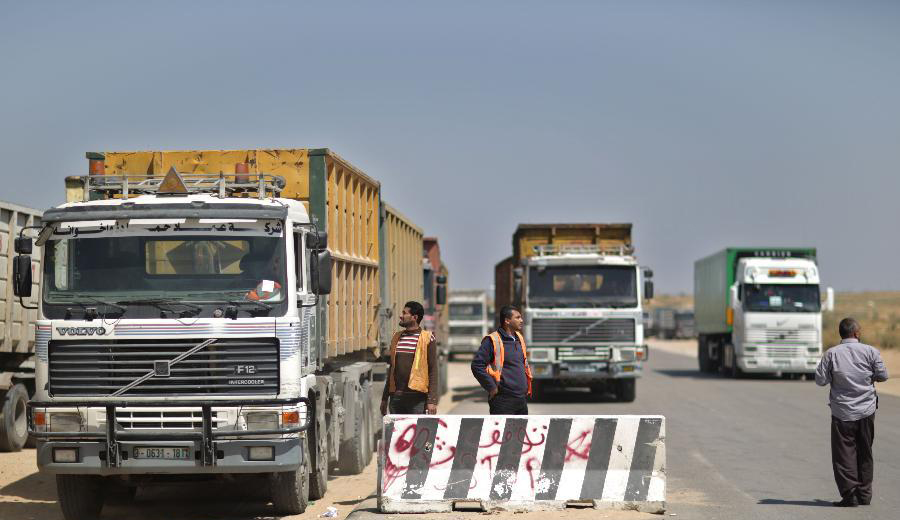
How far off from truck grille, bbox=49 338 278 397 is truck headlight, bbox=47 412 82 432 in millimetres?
178

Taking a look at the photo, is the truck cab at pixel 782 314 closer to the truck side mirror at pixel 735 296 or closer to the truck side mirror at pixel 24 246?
the truck side mirror at pixel 735 296

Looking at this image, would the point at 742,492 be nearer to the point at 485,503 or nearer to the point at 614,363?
the point at 485,503

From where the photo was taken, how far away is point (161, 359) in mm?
10156

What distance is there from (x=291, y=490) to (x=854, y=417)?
5.24 metres

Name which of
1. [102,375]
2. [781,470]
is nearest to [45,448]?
[102,375]

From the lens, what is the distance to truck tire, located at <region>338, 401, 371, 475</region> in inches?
566

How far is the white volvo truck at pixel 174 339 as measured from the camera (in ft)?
33.3

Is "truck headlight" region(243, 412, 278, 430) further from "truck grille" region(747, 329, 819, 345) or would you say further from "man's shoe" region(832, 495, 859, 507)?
"truck grille" region(747, 329, 819, 345)

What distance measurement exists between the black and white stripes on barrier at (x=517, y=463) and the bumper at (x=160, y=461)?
3.71ft

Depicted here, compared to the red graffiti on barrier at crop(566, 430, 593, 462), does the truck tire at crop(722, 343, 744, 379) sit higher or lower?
lower

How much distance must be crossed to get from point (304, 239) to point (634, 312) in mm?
14432

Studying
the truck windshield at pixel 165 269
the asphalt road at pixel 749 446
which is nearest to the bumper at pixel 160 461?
the truck windshield at pixel 165 269

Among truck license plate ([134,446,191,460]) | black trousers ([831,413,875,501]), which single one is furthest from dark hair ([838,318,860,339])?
truck license plate ([134,446,191,460])

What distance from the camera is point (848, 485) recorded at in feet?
37.2
